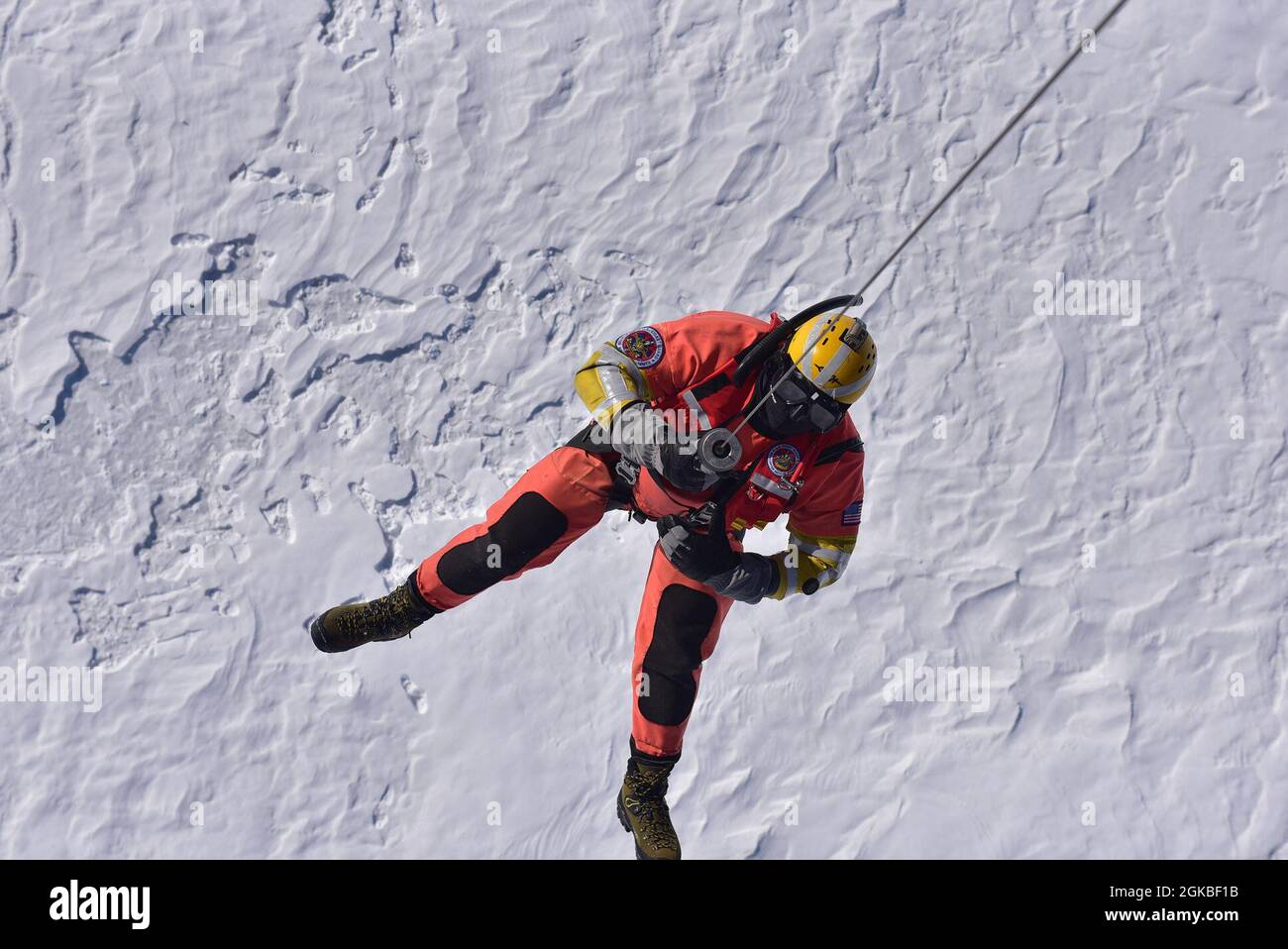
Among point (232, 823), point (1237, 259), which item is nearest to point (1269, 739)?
point (1237, 259)

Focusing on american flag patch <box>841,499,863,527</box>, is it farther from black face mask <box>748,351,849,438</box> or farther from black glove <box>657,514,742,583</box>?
black glove <box>657,514,742,583</box>

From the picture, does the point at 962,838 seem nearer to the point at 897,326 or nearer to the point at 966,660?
the point at 966,660

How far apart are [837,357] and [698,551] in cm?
112

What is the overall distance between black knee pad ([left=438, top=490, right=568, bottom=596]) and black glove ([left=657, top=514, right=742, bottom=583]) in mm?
608

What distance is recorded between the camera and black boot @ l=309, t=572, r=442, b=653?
18.6 ft

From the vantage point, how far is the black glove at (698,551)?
5008 mm

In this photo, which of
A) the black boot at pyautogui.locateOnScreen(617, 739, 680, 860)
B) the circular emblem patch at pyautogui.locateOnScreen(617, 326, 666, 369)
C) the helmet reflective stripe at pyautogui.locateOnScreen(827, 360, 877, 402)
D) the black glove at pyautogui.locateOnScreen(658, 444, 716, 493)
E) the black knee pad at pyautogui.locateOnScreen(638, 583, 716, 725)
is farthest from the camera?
the black boot at pyautogui.locateOnScreen(617, 739, 680, 860)

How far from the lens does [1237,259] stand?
852 cm

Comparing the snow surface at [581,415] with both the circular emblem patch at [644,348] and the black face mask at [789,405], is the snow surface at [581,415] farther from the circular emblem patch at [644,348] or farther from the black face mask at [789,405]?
the black face mask at [789,405]

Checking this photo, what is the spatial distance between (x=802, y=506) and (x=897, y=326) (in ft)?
11.3

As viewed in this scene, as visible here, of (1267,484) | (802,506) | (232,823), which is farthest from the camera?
(1267,484)

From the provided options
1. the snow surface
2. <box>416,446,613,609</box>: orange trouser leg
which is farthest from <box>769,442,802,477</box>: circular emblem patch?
the snow surface

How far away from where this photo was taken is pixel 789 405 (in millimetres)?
4957

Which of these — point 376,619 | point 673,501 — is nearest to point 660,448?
point 673,501
